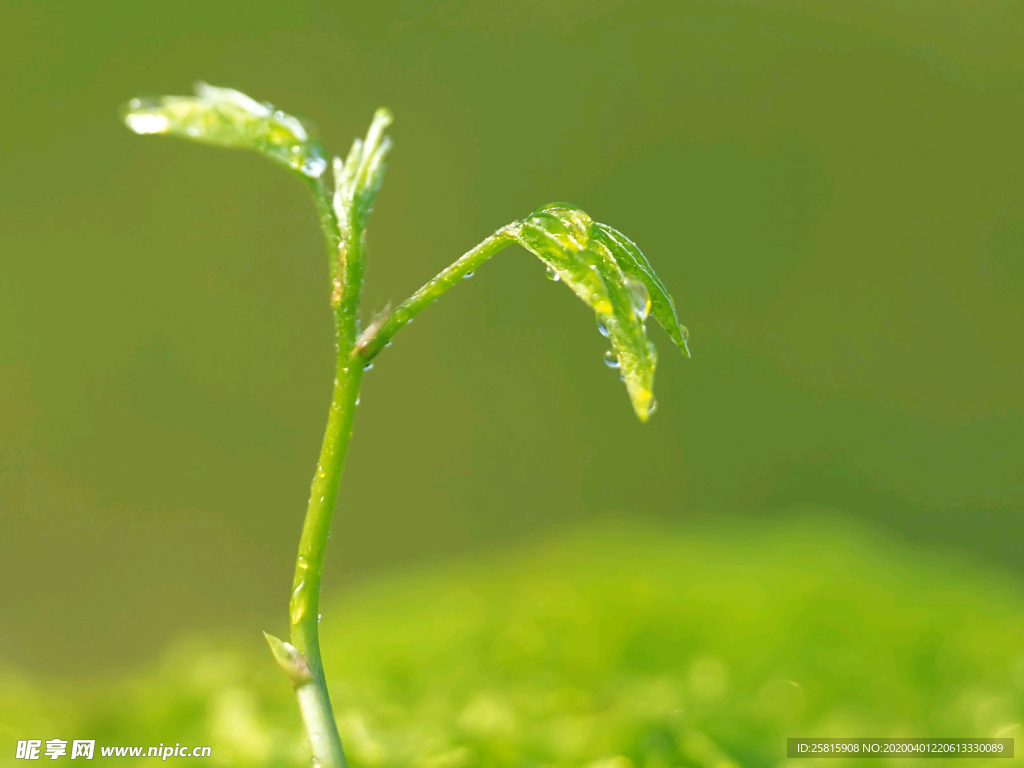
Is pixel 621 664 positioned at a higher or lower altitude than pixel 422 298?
lower

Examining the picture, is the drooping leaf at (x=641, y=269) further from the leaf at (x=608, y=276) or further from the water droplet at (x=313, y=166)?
the water droplet at (x=313, y=166)

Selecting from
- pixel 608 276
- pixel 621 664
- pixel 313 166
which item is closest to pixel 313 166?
pixel 313 166

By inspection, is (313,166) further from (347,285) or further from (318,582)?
(318,582)

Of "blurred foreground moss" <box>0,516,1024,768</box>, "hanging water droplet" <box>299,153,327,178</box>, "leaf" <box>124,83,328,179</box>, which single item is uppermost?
"leaf" <box>124,83,328,179</box>

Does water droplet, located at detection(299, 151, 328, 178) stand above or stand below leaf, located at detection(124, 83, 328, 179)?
below

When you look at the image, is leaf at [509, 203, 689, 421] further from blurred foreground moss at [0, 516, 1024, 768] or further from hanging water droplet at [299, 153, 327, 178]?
blurred foreground moss at [0, 516, 1024, 768]

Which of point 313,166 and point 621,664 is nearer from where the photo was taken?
point 313,166

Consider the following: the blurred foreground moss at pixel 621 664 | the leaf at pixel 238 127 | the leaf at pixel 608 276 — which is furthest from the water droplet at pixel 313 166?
the blurred foreground moss at pixel 621 664

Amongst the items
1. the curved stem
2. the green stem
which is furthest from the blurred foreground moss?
the green stem
